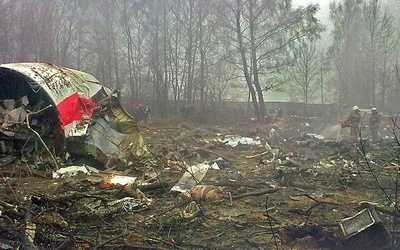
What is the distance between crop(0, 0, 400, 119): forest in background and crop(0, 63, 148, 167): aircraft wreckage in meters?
15.9

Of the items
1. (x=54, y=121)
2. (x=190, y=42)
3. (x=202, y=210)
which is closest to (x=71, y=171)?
(x=54, y=121)

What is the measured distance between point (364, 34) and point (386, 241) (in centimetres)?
3201

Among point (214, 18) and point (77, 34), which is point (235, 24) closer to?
point (214, 18)

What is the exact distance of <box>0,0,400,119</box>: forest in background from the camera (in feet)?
80.7

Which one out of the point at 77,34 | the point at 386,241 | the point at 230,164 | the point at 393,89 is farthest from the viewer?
the point at 393,89

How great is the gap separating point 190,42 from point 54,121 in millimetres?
19367

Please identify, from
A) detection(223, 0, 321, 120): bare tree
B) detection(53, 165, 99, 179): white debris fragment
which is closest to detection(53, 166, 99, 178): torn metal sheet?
detection(53, 165, 99, 179): white debris fragment

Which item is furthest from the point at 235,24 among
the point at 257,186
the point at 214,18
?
the point at 257,186

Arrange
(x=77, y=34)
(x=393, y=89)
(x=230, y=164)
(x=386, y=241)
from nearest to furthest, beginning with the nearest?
(x=386, y=241) < (x=230, y=164) < (x=77, y=34) < (x=393, y=89)

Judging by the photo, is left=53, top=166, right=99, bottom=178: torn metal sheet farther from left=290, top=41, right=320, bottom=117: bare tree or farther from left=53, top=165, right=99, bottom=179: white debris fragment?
left=290, top=41, right=320, bottom=117: bare tree

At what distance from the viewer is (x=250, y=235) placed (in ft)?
14.5

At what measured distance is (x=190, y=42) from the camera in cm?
2706

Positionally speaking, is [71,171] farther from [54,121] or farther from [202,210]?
[202,210]

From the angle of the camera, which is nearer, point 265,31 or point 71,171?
point 71,171
